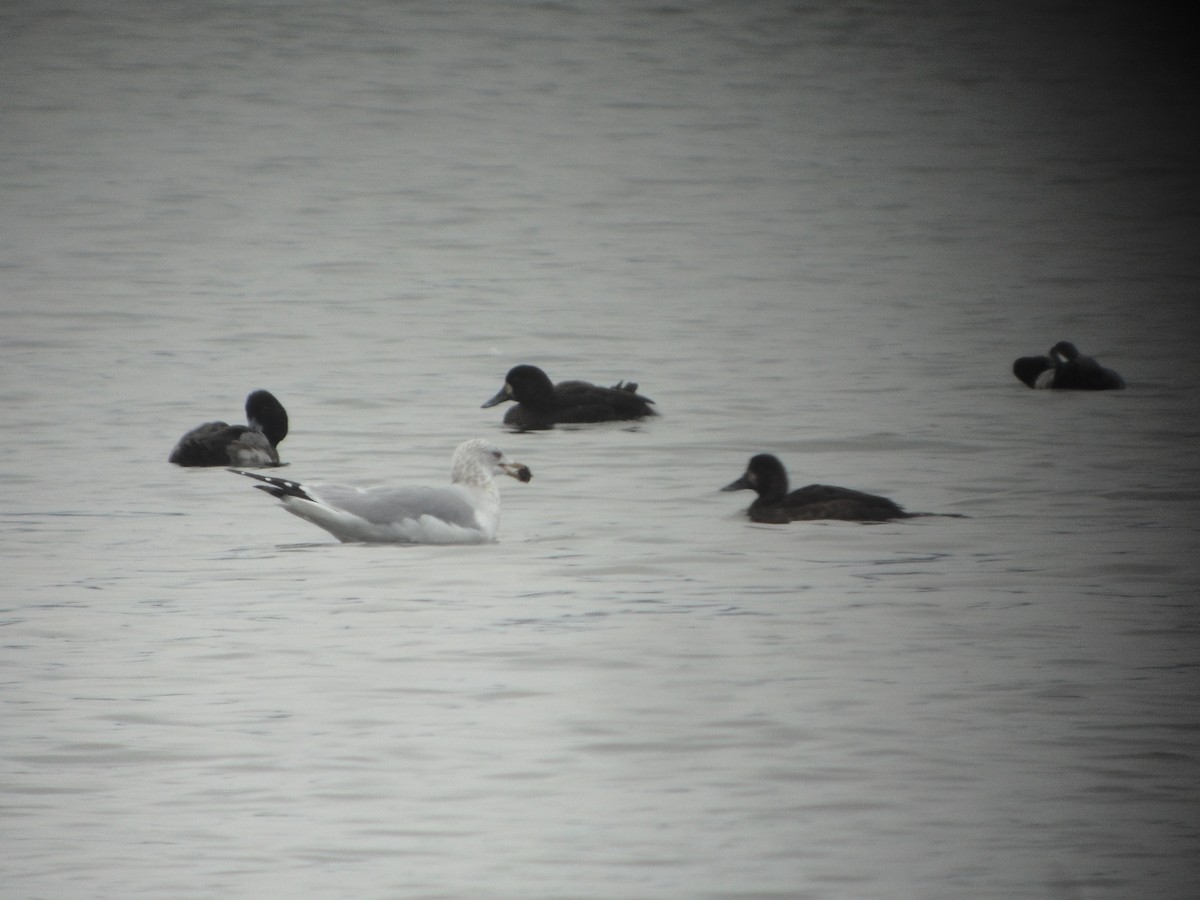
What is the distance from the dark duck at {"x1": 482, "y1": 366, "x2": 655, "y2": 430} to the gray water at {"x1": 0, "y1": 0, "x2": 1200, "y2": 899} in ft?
0.57

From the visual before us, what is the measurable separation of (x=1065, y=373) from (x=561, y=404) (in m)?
4.39

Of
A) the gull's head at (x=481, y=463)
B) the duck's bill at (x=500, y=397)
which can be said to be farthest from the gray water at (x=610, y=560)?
the duck's bill at (x=500, y=397)

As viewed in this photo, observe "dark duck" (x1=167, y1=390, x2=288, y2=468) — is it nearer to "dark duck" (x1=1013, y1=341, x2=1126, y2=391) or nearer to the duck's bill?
the duck's bill

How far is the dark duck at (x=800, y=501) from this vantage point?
1256 centimetres

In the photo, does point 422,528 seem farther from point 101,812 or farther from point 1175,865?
point 1175,865

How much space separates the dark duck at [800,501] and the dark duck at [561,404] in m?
3.60

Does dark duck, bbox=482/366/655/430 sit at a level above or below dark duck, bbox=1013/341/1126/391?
below

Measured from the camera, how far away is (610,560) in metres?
11.7

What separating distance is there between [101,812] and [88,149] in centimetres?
3664

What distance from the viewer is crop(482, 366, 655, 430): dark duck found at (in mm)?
16688

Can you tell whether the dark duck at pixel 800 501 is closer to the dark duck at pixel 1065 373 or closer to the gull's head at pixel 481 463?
the gull's head at pixel 481 463

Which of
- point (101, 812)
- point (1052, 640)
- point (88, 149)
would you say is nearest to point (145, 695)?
point (101, 812)

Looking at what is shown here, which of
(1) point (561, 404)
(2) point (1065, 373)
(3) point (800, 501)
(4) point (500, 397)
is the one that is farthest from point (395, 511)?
(2) point (1065, 373)

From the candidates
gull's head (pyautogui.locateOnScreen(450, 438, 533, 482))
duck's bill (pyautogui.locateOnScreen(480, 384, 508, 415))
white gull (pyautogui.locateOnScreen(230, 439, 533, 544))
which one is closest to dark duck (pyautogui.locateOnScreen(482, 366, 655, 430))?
duck's bill (pyautogui.locateOnScreen(480, 384, 508, 415))
